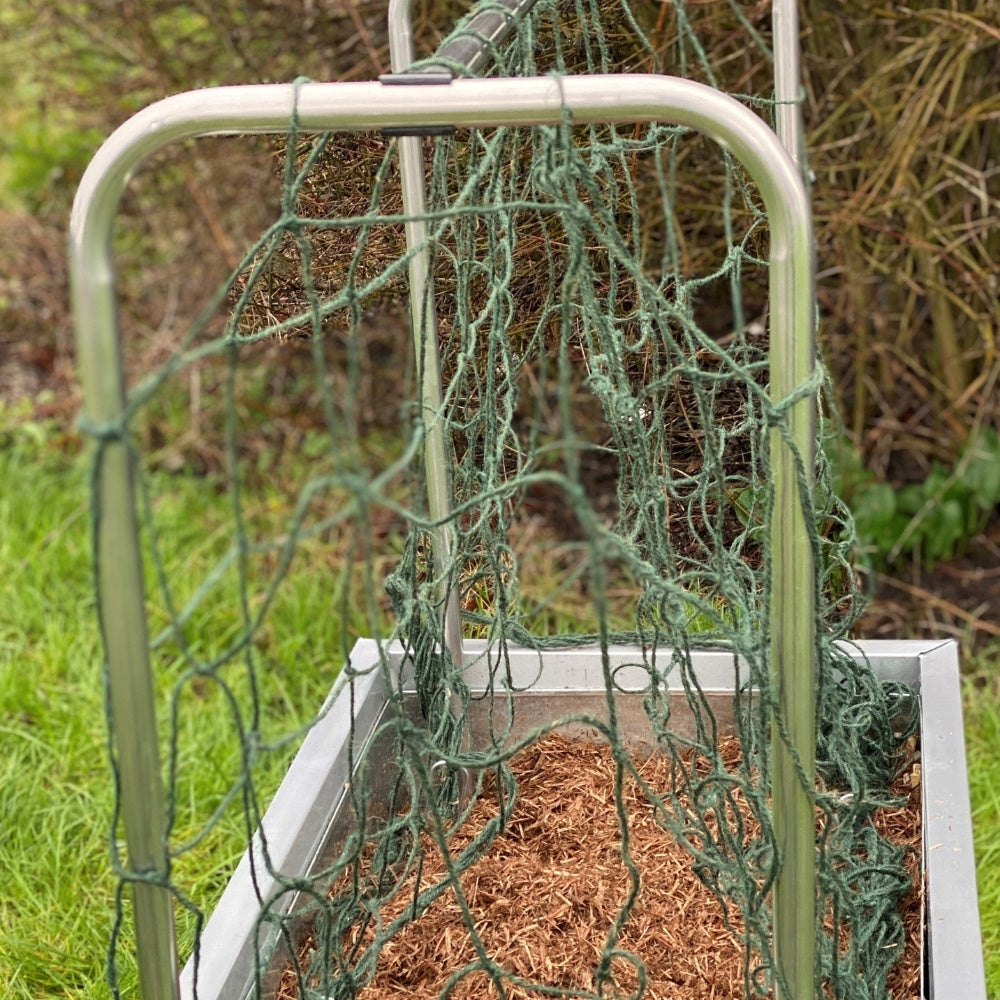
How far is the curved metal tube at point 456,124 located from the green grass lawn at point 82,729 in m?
1.04

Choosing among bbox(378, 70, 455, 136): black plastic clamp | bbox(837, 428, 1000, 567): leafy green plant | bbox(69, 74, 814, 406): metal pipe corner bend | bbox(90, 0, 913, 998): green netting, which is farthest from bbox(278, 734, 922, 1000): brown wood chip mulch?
bbox(837, 428, 1000, 567): leafy green plant

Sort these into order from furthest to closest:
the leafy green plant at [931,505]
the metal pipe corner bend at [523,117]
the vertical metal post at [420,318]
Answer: the leafy green plant at [931,505] < the vertical metal post at [420,318] < the metal pipe corner bend at [523,117]

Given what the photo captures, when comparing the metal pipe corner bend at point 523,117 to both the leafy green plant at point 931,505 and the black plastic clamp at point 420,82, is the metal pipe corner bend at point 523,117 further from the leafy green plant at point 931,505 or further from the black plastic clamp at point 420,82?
the leafy green plant at point 931,505

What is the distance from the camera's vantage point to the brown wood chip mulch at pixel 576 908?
1467mm

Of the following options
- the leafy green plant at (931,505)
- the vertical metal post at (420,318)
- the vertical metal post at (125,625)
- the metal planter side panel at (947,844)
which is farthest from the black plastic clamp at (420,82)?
the leafy green plant at (931,505)

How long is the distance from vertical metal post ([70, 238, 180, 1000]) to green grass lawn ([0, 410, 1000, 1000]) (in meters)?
0.90

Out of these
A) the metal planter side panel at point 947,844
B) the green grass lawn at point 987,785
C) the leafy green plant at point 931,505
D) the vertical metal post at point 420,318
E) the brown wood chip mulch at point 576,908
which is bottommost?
the green grass lawn at point 987,785

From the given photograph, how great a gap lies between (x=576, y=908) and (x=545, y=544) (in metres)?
0.53

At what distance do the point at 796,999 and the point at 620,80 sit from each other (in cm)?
75

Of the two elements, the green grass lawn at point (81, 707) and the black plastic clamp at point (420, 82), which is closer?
the black plastic clamp at point (420, 82)

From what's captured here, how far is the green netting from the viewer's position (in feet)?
3.57

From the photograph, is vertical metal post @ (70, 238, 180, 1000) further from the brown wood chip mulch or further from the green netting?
the brown wood chip mulch

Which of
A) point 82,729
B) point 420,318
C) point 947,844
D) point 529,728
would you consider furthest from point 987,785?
point 82,729

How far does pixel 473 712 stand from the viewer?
1875 millimetres
